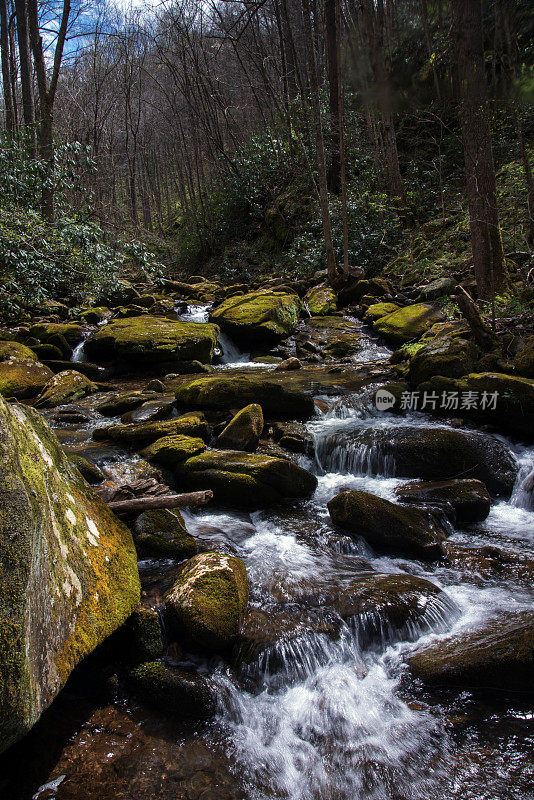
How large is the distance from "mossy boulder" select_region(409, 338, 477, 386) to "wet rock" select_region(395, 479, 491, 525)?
2.38 m

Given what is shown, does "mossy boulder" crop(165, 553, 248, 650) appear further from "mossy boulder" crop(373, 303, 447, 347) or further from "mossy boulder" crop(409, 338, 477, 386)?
"mossy boulder" crop(373, 303, 447, 347)

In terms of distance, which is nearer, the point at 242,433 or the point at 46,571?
the point at 46,571

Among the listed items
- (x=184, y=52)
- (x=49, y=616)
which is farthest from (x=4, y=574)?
(x=184, y=52)

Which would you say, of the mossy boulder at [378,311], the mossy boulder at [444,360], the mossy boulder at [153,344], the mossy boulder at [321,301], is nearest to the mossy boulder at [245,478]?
the mossy boulder at [444,360]

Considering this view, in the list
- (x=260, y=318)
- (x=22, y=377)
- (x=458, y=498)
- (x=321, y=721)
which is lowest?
(x=321, y=721)

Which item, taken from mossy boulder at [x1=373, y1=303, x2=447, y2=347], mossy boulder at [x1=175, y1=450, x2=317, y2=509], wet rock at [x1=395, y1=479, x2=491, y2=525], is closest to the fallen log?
mossy boulder at [x1=175, y1=450, x2=317, y2=509]

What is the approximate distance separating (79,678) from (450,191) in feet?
60.2

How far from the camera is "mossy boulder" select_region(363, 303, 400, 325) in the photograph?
1175 cm

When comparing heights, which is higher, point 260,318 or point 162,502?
point 260,318

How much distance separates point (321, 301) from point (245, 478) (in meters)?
9.98

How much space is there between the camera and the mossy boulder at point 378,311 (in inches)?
463

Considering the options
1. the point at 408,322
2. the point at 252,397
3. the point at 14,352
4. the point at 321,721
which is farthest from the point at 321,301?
the point at 321,721

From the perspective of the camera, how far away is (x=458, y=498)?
4.76 metres

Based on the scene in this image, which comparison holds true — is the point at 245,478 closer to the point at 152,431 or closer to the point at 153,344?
the point at 152,431
